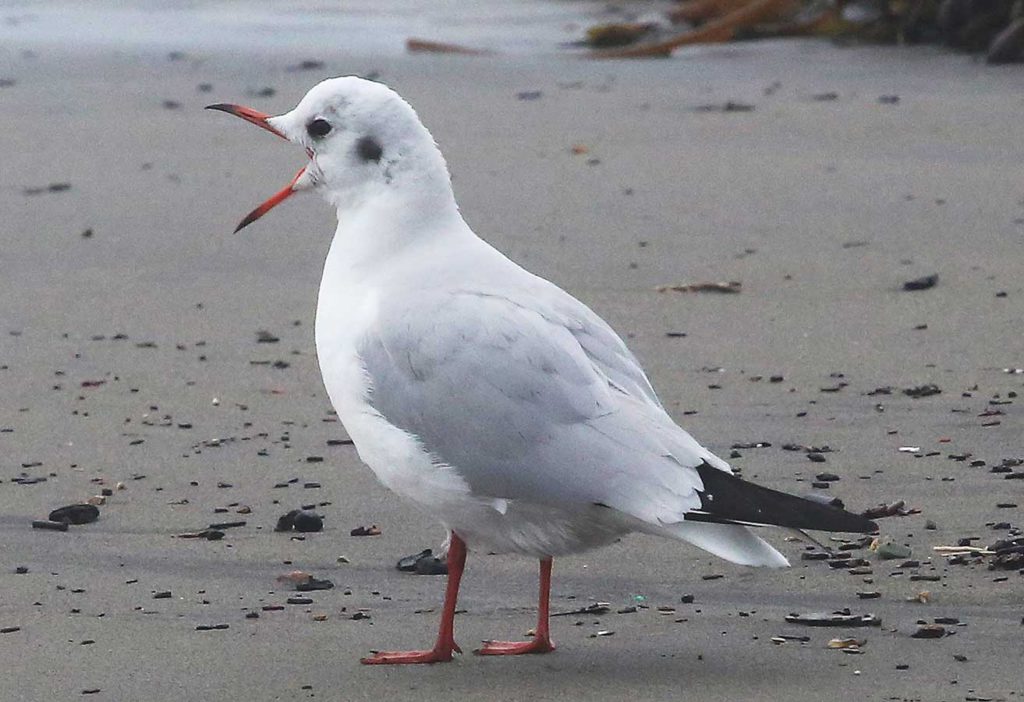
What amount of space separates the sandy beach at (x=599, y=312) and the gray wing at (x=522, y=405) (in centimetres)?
35

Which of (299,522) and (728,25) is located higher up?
(728,25)

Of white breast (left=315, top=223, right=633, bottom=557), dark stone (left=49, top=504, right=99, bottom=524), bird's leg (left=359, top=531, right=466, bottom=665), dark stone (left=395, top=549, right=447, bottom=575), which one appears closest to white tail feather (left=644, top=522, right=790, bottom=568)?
white breast (left=315, top=223, right=633, bottom=557)

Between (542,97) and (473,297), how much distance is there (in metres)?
6.25

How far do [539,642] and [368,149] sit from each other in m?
1.06

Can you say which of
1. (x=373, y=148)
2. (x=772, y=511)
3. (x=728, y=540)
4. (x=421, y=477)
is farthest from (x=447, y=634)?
→ (x=373, y=148)

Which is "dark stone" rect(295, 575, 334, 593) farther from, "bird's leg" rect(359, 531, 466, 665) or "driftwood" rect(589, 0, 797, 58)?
"driftwood" rect(589, 0, 797, 58)

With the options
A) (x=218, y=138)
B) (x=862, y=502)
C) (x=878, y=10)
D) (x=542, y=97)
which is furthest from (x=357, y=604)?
(x=878, y=10)

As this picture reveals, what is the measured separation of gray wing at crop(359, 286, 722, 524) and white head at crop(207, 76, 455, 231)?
31cm

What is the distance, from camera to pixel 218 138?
8969 millimetres

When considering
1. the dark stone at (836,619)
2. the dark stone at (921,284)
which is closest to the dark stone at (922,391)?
the dark stone at (921,284)

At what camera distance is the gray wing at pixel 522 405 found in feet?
11.8

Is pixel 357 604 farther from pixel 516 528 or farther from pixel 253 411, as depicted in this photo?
pixel 253 411

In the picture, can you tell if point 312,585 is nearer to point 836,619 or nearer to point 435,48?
point 836,619

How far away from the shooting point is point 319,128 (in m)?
4.05
